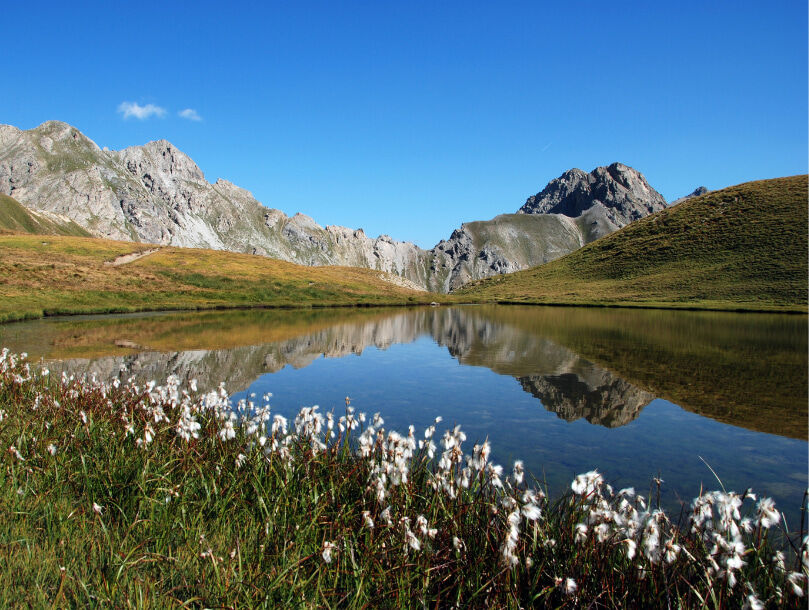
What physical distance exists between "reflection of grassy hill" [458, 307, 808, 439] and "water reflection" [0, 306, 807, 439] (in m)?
0.06

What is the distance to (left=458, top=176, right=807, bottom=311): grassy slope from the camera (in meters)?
103

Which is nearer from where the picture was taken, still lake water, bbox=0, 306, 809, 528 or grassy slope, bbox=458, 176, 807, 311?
still lake water, bbox=0, 306, 809, 528

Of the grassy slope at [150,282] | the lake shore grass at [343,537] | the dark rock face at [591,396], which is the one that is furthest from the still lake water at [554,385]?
the grassy slope at [150,282]

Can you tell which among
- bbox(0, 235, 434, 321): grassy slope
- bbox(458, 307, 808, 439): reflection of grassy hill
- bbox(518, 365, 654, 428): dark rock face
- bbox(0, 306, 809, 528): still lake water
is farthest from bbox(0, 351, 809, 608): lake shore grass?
bbox(0, 235, 434, 321): grassy slope

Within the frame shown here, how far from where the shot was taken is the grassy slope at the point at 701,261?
337 ft

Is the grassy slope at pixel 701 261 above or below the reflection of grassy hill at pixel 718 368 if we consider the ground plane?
above

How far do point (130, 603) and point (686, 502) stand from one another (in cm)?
820

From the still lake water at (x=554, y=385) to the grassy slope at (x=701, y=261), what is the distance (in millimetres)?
70348

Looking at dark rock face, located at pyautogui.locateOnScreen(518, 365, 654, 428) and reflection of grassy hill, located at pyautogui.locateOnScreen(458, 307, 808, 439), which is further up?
reflection of grassy hill, located at pyautogui.locateOnScreen(458, 307, 808, 439)

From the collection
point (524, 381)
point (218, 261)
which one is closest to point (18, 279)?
point (218, 261)

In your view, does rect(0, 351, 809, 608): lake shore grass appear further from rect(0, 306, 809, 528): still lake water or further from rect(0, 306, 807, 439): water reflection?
rect(0, 306, 807, 439): water reflection

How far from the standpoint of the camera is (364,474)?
7.23 meters

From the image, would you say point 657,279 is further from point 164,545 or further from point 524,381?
point 164,545

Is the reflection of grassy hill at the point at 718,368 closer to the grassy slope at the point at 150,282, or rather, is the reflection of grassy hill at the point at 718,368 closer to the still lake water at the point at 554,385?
the still lake water at the point at 554,385
